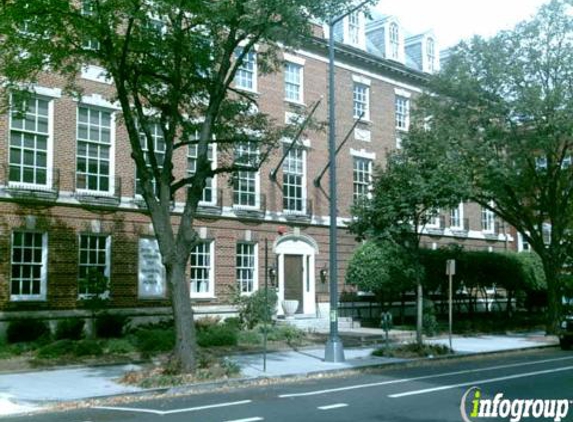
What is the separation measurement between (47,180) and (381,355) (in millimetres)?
11593

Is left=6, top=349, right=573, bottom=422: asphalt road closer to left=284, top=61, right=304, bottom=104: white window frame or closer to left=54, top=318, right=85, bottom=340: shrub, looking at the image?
left=54, top=318, right=85, bottom=340: shrub

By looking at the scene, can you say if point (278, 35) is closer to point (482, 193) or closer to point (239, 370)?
point (239, 370)

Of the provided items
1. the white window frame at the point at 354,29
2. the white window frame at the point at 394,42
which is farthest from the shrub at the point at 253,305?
the white window frame at the point at 394,42

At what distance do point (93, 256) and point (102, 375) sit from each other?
8.12 metres

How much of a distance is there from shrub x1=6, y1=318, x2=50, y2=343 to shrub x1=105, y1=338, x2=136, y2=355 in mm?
2496

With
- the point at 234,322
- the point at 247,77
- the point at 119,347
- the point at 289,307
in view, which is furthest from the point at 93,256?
the point at 247,77

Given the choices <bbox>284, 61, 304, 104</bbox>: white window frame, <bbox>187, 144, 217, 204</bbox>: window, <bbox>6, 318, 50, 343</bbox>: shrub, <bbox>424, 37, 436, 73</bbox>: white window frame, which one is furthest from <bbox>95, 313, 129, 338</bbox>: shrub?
<bbox>424, 37, 436, 73</bbox>: white window frame

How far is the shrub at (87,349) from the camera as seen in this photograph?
18.4 m

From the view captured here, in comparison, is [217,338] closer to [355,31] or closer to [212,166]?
[212,166]

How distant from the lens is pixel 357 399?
1246 cm

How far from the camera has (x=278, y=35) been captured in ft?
49.3

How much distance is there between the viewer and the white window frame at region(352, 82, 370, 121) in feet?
107

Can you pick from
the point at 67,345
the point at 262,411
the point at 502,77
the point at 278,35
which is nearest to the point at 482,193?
the point at 502,77

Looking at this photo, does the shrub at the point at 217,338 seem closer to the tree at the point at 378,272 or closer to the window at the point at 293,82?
the tree at the point at 378,272
